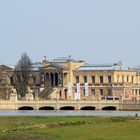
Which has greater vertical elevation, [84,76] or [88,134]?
[84,76]

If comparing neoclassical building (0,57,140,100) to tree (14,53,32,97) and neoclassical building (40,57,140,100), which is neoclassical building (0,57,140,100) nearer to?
neoclassical building (40,57,140,100)

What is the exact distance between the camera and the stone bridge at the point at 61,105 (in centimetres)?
16212

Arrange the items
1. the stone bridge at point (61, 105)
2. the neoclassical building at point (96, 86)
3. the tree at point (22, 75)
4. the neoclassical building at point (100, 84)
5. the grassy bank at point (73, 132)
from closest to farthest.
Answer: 1. the grassy bank at point (73, 132)
2. the stone bridge at point (61, 105)
3. the neoclassical building at point (96, 86)
4. the neoclassical building at point (100, 84)
5. the tree at point (22, 75)

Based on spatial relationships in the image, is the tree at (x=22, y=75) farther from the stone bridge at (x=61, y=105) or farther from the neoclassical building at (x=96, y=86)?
the stone bridge at (x=61, y=105)

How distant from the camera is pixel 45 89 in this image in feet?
639

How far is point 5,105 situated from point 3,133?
10370 cm

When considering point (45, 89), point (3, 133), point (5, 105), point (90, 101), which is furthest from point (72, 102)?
point (3, 133)

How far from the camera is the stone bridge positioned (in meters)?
162

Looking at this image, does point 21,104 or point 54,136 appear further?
point 21,104

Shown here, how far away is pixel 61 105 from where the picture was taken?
539ft

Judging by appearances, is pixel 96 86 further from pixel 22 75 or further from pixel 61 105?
pixel 61 105

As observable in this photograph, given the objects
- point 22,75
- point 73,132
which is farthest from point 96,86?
point 73,132

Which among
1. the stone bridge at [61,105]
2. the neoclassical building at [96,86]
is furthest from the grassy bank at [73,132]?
the neoclassical building at [96,86]

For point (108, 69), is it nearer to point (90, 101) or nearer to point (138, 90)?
point (138, 90)
